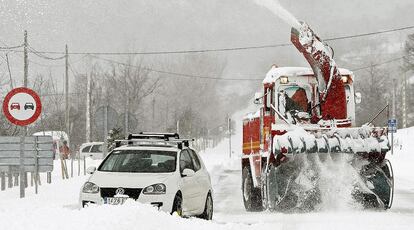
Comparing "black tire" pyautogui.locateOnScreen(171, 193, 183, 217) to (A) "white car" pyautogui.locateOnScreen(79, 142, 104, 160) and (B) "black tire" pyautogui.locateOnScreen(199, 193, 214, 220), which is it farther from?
(A) "white car" pyautogui.locateOnScreen(79, 142, 104, 160)

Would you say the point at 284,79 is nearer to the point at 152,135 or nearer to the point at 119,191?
the point at 152,135

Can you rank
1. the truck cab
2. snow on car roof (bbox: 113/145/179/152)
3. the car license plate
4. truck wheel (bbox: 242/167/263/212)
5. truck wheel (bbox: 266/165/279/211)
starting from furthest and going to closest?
truck wheel (bbox: 242/167/263/212) < the truck cab < truck wheel (bbox: 266/165/279/211) < snow on car roof (bbox: 113/145/179/152) < the car license plate

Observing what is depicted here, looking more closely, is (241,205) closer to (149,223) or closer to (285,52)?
(149,223)

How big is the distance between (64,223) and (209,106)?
10776 centimetres

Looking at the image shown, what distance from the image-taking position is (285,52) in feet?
568

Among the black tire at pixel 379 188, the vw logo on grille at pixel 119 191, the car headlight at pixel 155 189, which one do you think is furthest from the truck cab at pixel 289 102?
the vw logo on grille at pixel 119 191

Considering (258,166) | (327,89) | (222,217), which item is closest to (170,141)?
(222,217)

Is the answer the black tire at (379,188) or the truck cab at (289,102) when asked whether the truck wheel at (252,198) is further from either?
the black tire at (379,188)

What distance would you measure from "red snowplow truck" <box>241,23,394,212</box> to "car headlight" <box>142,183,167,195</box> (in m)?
3.46

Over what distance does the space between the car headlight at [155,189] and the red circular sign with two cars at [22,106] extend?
23.2 feet

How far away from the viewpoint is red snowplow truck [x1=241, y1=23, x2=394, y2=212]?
48.8 ft

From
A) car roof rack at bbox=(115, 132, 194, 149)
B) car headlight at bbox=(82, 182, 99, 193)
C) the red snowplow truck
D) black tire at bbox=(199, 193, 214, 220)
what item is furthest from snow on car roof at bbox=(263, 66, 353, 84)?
car headlight at bbox=(82, 182, 99, 193)

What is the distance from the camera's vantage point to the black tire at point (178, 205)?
1192 cm

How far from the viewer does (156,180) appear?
469 inches
